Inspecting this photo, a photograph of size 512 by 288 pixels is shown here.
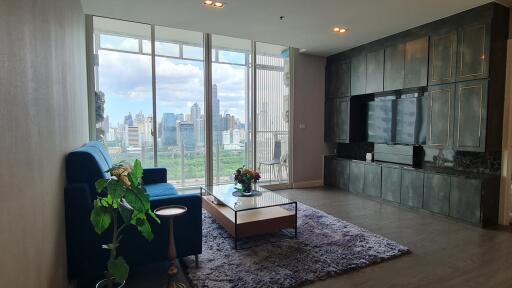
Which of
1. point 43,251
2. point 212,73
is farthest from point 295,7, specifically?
point 43,251

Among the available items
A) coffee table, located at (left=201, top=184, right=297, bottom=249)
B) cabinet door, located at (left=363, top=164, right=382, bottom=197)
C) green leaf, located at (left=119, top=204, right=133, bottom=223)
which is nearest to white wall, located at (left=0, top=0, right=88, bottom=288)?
green leaf, located at (left=119, top=204, right=133, bottom=223)

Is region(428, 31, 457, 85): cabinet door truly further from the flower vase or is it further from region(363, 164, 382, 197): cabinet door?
the flower vase

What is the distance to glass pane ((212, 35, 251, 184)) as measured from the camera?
17.0 ft

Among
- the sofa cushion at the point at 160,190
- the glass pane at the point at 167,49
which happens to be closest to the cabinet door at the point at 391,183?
the sofa cushion at the point at 160,190

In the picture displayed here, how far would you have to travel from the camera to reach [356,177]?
5.19m

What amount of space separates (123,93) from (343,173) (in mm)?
4092

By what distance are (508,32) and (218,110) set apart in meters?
4.20

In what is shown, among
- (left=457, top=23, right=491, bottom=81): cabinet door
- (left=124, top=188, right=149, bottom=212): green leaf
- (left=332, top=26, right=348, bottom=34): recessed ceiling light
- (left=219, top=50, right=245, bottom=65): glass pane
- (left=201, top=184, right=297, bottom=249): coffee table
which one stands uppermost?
(left=332, top=26, right=348, bottom=34): recessed ceiling light

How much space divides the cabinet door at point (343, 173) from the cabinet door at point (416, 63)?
1.74 metres

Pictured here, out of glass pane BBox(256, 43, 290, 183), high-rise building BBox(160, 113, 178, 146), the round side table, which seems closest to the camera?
the round side table

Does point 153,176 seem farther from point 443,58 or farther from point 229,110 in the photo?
point 443,58

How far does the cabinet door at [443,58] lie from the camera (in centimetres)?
378

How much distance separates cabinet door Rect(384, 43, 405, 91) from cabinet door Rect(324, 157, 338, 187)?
5.73 feet

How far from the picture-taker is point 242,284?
88.7 inches
